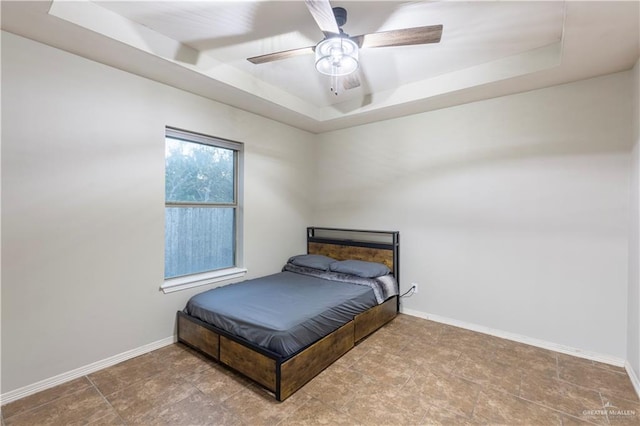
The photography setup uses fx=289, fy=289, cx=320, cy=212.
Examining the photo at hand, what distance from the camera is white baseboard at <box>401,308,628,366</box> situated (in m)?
2.51

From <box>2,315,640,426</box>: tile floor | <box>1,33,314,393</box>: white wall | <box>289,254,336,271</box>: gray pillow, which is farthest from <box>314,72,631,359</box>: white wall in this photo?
<box>1,33,314,393</box>: white wall

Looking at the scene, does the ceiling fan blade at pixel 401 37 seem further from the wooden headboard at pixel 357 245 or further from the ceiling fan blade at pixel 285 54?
the wooden headboard at pixel 357 245

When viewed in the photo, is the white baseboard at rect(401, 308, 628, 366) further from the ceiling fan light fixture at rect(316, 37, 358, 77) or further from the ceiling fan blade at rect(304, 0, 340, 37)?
the ceiling fan blade at rect(304, 0, 340, 37)

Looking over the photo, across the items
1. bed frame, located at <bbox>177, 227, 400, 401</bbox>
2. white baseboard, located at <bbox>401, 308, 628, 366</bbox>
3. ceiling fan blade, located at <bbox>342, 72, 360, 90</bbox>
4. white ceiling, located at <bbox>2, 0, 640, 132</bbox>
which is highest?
white ceiling, located at <bbox>2, 0, 640, 132</bbox>

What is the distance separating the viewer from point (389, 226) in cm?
384

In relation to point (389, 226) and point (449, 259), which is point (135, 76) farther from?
point (449, 259)

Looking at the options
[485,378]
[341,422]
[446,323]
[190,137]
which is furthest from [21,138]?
[446,323]

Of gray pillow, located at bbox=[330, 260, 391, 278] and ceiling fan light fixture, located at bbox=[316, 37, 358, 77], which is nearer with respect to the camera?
ceiling fan light fixture, located at bbox=[316, 37, 358, 77]

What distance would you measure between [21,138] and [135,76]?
996 mm

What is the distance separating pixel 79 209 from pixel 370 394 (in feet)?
8.61

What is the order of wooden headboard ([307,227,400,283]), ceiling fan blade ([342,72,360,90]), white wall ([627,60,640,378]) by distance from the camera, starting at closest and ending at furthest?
white wall ([627,60,640,378]) < ceiling fan blade ([342,72,360,90]) < wooden headboard ([307,227,400,283])

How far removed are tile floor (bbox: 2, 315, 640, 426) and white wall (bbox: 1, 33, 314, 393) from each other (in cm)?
33

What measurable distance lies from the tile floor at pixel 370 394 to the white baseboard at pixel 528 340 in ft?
0.30

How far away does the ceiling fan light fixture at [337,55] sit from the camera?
1910 millimetres
